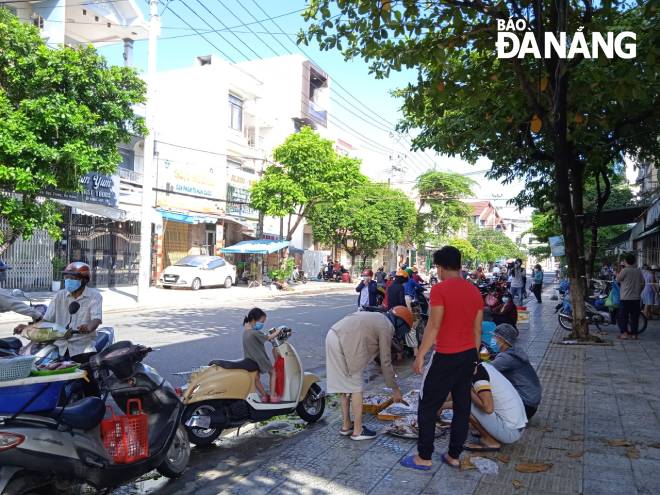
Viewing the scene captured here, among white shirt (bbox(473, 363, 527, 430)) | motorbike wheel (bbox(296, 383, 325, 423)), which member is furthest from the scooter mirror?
white shirt (bbox(473, 363, 527, 430))

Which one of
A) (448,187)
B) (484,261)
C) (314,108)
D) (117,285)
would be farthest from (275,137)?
(484,261)

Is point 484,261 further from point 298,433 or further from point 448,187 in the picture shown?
point 298,433

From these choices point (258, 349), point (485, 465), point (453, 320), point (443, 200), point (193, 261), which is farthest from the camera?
point (443, 200)

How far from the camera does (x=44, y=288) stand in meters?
18.7

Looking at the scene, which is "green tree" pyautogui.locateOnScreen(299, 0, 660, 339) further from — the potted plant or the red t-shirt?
the potted plant

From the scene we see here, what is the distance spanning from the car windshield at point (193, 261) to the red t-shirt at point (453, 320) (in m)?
21.5

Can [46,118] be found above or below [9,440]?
above

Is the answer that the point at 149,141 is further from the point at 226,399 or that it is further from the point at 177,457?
the point at 177,457

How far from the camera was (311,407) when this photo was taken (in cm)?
573

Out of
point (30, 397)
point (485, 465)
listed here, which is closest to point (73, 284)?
point (30, 397)

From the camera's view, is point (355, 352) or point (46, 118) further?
point (46, 118)

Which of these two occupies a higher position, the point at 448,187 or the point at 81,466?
the point at 448,187

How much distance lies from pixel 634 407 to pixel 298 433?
12.4ft

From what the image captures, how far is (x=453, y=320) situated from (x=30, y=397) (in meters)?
2.83
